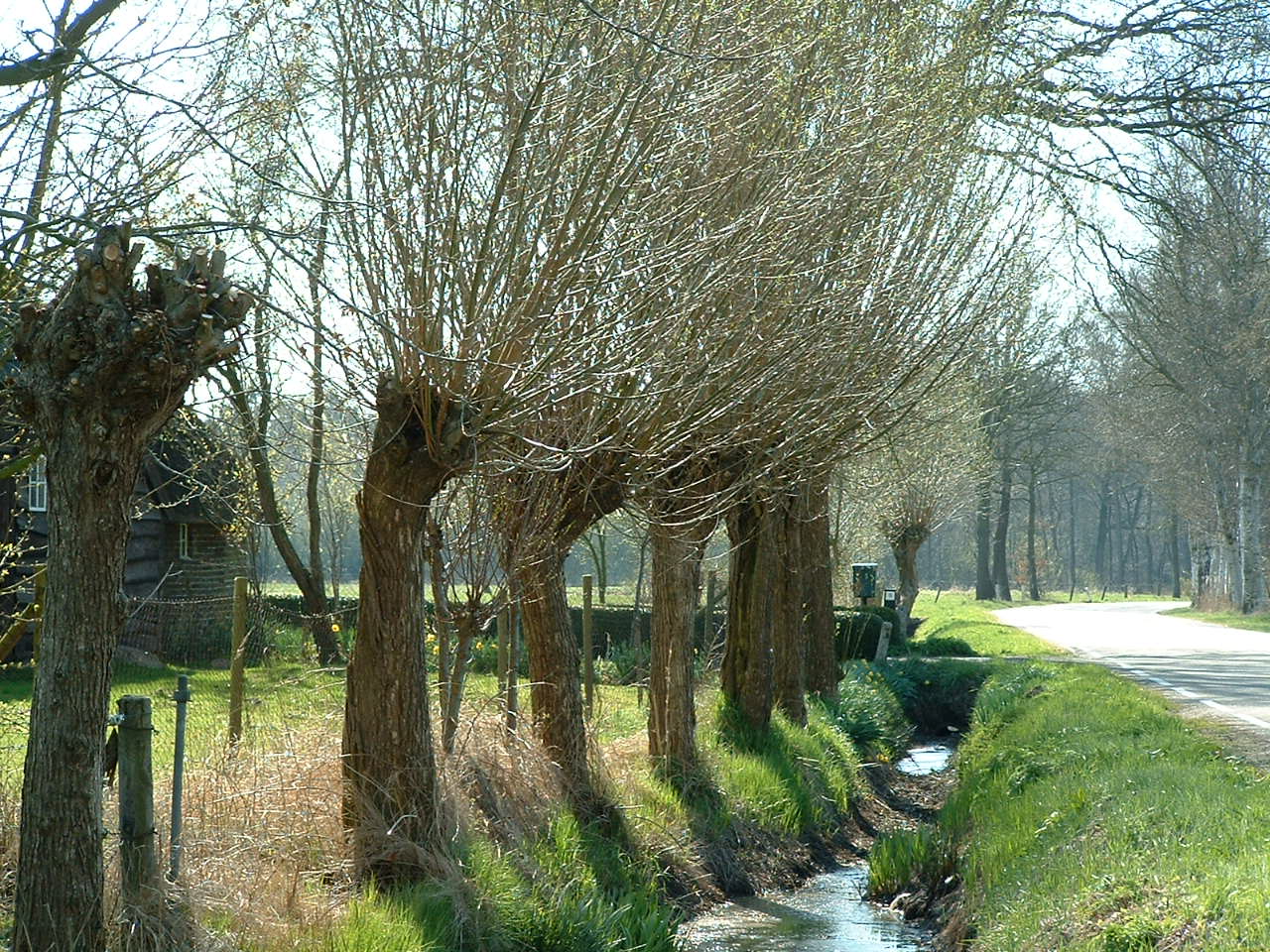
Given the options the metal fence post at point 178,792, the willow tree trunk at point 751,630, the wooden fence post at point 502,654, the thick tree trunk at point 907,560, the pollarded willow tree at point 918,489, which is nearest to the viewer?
the metal fence post at point 178,792

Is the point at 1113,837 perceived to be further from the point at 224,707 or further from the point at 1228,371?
the point at 1228,371

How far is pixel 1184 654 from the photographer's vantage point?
22266mm

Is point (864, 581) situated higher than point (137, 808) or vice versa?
point (864, 581)

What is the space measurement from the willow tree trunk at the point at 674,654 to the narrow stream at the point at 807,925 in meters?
1.41

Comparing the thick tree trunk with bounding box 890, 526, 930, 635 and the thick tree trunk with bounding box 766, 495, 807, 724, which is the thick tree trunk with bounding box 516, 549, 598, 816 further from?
the thick tree trunk with bounding box 890, 526, 930, 635

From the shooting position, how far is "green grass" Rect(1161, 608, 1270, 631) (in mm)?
32409

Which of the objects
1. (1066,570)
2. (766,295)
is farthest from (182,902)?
(1066,570)

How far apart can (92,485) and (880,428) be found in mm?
8426

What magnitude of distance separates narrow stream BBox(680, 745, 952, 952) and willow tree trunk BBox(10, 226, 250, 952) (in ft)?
16.0

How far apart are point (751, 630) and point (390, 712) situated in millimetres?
7018

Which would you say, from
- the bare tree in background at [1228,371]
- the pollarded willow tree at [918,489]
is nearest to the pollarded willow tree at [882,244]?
the pollarded willow tree at [918,489]

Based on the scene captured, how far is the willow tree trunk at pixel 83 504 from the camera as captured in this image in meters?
4.72

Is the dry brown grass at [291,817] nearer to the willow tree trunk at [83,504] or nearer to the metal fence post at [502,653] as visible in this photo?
the metal fence post at [502,653]

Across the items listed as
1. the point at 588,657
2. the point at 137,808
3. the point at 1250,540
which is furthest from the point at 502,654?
the point at 1250,540
